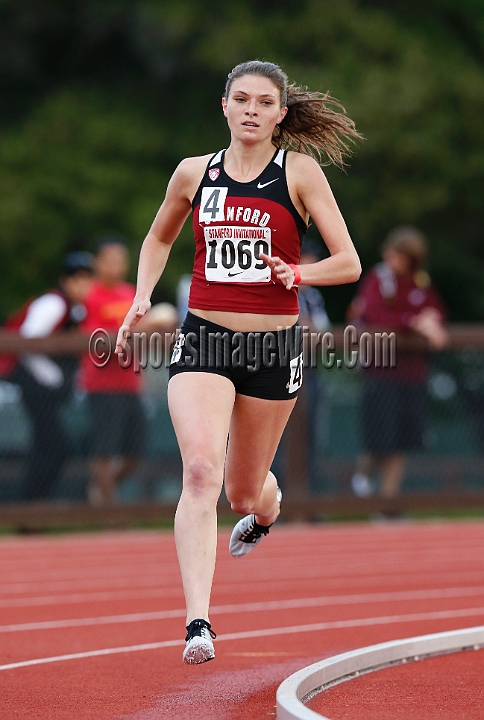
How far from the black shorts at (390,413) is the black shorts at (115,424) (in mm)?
2127

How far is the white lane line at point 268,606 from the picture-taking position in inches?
277

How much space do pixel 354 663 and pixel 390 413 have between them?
7278mm

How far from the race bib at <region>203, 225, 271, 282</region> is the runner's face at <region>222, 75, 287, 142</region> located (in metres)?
0.38

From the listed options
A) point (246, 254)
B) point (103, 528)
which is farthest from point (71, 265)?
point (246, 254)

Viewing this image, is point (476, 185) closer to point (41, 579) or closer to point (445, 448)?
point (445, 448)

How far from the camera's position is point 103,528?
12148 mm

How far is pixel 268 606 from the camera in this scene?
7.57 meters

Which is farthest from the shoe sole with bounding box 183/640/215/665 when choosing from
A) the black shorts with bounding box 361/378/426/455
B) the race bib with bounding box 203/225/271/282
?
the black shorts with bounding box 361/378/426/455

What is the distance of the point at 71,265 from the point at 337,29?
427 inches

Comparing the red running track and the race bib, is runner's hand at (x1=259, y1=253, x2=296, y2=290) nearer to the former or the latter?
the race bib

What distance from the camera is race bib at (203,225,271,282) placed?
16.5ft

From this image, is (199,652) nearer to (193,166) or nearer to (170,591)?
(193,166)

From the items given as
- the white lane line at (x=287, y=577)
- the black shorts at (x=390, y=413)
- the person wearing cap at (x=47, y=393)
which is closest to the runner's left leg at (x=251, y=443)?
the white lane line at (x=287, y=577)

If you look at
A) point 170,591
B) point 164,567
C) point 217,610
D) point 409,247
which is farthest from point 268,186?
point 409,247
